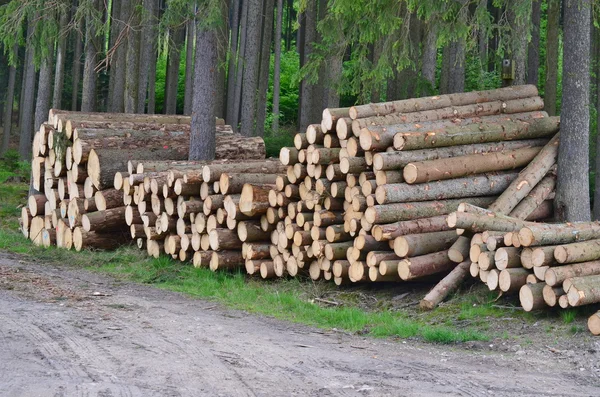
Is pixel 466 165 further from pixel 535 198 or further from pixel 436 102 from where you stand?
pixel 436 102

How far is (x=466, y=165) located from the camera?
10852 millimetres

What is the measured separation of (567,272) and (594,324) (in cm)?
72

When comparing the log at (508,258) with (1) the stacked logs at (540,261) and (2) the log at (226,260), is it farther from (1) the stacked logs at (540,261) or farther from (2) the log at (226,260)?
(2) the log at (226,260)

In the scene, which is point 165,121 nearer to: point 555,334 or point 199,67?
point 199,67

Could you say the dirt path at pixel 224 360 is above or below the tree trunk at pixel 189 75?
below

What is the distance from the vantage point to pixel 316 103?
2209 cm

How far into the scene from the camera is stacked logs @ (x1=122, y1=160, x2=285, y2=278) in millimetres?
11742

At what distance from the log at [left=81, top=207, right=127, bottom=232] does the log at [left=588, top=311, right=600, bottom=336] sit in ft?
28.4

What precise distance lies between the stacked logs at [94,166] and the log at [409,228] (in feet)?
16.1

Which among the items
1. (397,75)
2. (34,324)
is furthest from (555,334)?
(397,75)

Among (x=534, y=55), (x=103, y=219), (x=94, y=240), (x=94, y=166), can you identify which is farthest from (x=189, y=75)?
(x=103, y=219)

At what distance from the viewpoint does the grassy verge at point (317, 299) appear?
28.3 feet

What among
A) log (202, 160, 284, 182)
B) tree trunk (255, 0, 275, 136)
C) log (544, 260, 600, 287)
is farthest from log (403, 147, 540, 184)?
tree trunk (255, 0, 275, 136)

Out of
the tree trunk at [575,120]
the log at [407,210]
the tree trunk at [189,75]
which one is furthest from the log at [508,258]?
the tree trunk at [189,75]
